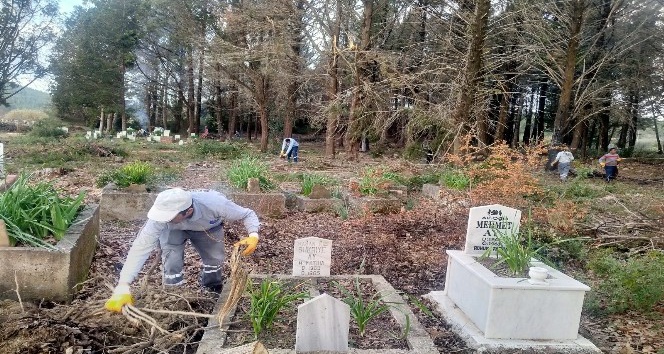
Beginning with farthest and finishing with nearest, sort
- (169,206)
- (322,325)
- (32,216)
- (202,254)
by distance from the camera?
(202,254) → (32,216) → (169,206) → (322,325)

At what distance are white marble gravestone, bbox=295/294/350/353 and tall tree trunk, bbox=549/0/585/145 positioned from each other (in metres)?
17.2

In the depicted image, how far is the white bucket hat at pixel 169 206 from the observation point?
13.1 feet

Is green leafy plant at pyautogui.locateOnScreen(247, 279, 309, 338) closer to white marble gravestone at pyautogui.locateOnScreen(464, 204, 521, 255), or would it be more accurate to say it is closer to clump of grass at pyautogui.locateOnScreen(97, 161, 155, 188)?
white marble gravestone at pyautogui.locateOnScreen(464, 204, 521, 255)

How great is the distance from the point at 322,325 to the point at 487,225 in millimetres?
2360

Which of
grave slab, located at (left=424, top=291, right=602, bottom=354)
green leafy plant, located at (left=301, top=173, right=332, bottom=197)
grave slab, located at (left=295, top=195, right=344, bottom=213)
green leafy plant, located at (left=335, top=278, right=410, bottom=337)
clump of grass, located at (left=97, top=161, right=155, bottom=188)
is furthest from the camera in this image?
green leafy plant, located at (left=301, top=173, right=332, bottom=197)

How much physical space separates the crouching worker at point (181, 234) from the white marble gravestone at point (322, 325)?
96cm

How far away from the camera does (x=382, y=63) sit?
1638 centimetres

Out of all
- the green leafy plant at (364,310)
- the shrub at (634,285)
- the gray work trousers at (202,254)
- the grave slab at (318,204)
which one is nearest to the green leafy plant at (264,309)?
the green leafy plant at (364,310)

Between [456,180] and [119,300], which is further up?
[456,180]

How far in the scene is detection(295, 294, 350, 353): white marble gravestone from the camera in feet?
10.7

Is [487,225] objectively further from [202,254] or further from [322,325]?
[202,254]

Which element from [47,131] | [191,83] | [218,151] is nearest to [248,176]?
[218,151]

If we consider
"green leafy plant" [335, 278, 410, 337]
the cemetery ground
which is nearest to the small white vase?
the cemetery ground

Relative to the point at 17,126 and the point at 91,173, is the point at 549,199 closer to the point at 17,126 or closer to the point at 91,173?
the point at 91,173
